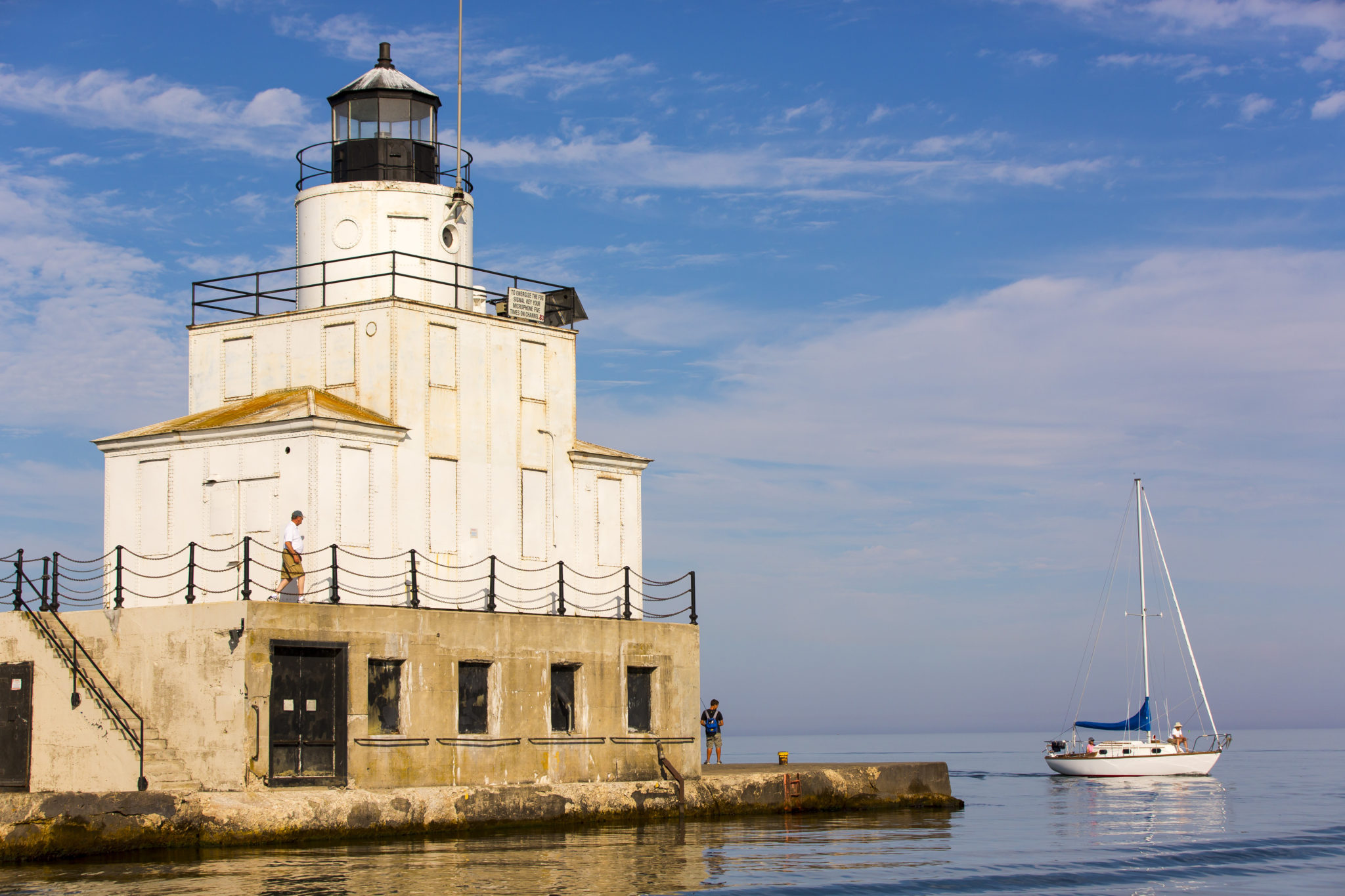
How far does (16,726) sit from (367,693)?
18.0 feet

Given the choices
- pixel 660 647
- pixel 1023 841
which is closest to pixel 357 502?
pixel 660 647

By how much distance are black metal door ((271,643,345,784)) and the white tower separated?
7.43m

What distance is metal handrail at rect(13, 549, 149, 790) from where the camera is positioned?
21.2 meters

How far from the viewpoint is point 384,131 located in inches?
1085

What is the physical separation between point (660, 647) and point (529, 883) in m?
9.18

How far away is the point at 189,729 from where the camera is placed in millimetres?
20672

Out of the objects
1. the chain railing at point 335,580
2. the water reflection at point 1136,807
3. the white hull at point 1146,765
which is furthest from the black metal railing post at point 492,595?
the white hull at point 1146,765

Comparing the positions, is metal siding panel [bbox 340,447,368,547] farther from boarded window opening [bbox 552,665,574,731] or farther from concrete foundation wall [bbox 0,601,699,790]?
boarded window opening [bbox 552,665,574,731]

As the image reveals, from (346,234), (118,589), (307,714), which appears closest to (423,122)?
(346,234)

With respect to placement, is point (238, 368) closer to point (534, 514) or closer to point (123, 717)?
point (534, 514)

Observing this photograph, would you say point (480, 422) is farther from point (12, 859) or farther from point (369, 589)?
point (12, 859)

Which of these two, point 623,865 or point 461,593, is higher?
point 461,593

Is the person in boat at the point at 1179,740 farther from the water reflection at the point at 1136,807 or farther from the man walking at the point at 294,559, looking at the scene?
the man walking at the point at 294,559

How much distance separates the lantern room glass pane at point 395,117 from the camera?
2753 cm
